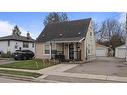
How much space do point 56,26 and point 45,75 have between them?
13.6m

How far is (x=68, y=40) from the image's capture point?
25250 mm

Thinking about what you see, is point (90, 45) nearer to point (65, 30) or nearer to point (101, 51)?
point (65, 30)

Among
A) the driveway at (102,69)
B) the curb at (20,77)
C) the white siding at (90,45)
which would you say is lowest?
the curb at (20,77)

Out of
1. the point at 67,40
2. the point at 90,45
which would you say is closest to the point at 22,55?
the point at 67,40

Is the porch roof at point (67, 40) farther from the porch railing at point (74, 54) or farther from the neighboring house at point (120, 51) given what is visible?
the neighboring house at point (120, 51)

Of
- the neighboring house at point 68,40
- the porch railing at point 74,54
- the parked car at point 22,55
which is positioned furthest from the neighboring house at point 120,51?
the parked car at point 22,55

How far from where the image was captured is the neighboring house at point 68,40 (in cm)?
2575

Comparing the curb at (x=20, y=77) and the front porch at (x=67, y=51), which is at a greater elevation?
the front porch at (x=67, y=51)

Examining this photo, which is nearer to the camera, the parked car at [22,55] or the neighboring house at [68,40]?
the neighboring house at [68,40]

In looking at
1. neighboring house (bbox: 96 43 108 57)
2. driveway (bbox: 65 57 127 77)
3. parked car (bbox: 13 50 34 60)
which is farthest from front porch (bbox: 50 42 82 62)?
neighboring house (bbox: 96 43 108 57)

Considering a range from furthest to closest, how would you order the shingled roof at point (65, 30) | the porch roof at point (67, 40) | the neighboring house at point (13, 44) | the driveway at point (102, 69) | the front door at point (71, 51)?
1. the neighboring house at point (13, 44)
2. the front door at point (71, 51)
3. the shingled roof at point (65, 30)
4. the porch roof at point (67, 40)
5. the driveway at point (102, 69)

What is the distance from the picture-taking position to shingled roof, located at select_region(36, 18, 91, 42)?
2586 cm

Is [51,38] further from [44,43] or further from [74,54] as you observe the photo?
[74,54]
